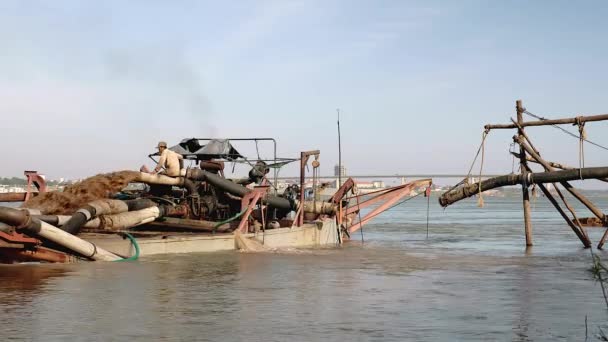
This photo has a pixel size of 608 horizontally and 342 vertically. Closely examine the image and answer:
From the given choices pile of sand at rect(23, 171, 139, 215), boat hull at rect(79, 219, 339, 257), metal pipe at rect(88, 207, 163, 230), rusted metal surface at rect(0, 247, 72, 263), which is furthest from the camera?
pile of sand at rect(23, 171, 139, 215)

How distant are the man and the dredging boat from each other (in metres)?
0.25

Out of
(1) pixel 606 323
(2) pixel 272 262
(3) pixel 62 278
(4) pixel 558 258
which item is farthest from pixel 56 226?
(4) pixel 558 258

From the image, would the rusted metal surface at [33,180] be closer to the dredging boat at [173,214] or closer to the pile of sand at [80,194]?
the dredging boat at [173,214]

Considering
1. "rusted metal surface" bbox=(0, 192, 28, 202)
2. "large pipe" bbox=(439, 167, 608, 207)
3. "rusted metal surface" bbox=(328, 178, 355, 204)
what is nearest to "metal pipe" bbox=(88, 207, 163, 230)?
"rusted metal surface" bbox=(0, 192, 28, 202)

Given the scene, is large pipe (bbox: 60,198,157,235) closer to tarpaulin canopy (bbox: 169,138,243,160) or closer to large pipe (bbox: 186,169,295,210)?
large pipe (bbox: 186,169,295,210)

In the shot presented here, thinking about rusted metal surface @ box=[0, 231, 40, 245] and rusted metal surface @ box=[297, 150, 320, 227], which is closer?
rusted metal surface @ box=[0, 231, 40, 245]

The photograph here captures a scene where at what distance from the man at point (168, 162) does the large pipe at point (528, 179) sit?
10.4m

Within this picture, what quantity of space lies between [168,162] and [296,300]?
34.4ft

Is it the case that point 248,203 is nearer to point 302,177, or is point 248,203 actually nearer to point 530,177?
point 302,177

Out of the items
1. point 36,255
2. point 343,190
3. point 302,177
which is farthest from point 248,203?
point 36,255

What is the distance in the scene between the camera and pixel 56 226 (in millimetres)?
18812

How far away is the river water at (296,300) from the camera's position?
11.1m

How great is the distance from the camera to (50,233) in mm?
17594

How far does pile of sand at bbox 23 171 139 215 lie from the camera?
68.7ft
